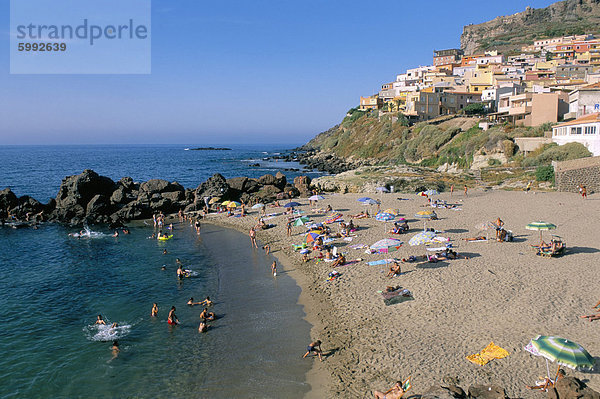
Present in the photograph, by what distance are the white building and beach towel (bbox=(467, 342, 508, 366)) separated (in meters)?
32.5

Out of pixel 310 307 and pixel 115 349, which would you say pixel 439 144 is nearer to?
pixel 310 307

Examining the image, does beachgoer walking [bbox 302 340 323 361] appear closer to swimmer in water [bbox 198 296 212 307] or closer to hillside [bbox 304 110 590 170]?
swimmer in water [bbox 198 296 212 307]

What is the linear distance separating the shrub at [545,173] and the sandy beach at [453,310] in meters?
12.5

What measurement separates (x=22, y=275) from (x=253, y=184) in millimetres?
25631

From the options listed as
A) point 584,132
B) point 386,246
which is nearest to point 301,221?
point 386,246

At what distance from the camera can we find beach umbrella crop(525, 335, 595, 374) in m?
9.48

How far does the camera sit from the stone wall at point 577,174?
32.1 metres

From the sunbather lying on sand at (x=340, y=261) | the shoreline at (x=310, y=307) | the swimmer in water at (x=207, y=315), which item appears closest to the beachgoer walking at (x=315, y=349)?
the shoreline at (x=310, y=307)

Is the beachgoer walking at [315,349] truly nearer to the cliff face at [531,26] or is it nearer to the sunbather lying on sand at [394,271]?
the sunbather lying on sand at [394,271]

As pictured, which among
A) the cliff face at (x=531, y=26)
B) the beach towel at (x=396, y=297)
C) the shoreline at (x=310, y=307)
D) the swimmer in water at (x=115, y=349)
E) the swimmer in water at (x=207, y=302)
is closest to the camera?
the shoreline at (x=310, y=307)

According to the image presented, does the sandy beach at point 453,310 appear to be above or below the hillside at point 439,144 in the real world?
below

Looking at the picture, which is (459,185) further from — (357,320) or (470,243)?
(357,320)

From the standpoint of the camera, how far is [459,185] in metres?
41.5

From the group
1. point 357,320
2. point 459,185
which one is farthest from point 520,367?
point 459,185
